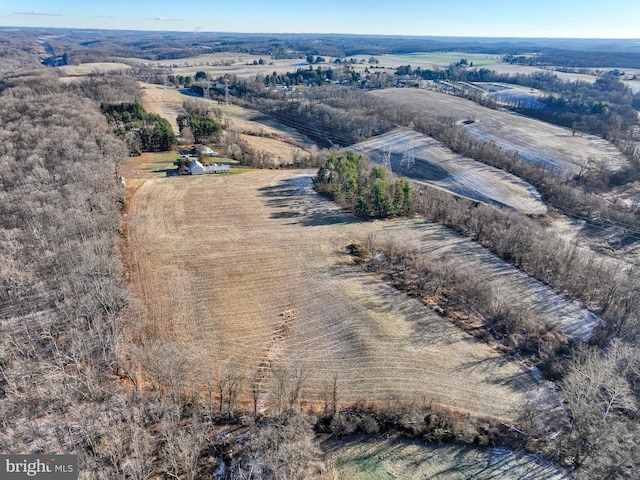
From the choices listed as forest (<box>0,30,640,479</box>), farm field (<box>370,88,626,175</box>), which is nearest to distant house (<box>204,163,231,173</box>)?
forest (<box>0,30,640,479</box>)

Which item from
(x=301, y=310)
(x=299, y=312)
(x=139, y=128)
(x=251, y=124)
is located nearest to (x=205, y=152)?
(x=139, y=128)

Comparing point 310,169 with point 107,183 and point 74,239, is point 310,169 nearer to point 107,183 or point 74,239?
point 107,183

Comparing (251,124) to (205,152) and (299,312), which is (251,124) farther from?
(299,312)

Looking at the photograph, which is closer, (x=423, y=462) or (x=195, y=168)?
(x=423, y=462)

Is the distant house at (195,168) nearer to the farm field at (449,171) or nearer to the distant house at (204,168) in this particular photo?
the distant house at (204,168)

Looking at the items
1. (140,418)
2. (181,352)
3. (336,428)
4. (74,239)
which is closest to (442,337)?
(336,428)

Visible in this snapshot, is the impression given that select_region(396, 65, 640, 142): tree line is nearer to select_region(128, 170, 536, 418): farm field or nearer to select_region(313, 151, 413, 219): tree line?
select_region(313, 151, 413, 219): tree line

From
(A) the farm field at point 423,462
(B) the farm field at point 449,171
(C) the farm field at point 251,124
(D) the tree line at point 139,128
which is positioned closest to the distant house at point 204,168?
(C) the farm field at point 251,124

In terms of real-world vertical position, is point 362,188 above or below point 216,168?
below
